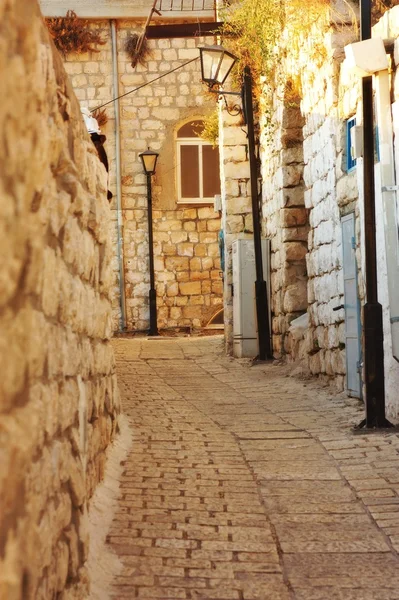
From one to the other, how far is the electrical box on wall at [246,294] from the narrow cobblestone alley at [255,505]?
407 cm

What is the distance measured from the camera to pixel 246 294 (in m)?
11.9

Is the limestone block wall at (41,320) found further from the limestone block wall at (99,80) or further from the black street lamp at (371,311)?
the limestone block wall at (99,80)

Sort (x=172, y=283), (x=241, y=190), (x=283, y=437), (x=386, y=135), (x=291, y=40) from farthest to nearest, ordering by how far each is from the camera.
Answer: (x=172, y=283)
(x=241, y=190)
(x=291, y=40)
(x=386, y=135)
(x=283, y=437)

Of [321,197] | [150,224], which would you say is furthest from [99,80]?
[321,197]

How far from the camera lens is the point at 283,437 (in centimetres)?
609

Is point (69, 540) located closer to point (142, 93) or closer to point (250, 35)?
point (250, 35)

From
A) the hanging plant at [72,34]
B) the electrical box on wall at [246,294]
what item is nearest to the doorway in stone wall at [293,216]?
the electrical box on wall at [246,294]

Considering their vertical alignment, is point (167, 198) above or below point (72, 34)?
below

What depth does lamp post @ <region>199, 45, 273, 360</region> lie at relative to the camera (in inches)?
436

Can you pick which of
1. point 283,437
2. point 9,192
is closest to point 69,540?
point 9,192

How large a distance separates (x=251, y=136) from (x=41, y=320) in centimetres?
963

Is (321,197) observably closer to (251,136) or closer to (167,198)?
(251,136)

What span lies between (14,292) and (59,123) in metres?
1.18

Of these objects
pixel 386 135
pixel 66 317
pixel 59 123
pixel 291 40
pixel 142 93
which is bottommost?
pixel 66 317
